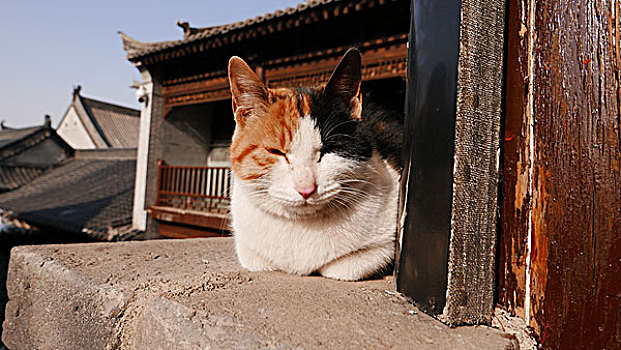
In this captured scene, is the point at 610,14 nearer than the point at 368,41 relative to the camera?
Yes

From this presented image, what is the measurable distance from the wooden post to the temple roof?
11.6 feet

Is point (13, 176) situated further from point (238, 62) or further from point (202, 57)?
point (238, 62)

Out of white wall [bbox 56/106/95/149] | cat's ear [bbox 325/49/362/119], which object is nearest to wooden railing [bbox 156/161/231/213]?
cat's ear [bbox 325/49/362/119]

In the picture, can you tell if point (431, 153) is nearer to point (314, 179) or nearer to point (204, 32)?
point (314, 179)

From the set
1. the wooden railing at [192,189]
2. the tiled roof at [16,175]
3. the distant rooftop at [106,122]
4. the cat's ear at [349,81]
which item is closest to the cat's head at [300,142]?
the cat's ear at [349,81]

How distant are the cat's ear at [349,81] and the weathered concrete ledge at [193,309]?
2.06 feet

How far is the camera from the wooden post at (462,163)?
0.86 metres

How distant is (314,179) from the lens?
105 centimetres

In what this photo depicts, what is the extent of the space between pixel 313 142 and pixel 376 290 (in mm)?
504

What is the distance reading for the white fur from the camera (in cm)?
109

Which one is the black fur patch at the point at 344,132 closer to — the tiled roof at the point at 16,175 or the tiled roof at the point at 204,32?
the tiled roof at the point at 204,32

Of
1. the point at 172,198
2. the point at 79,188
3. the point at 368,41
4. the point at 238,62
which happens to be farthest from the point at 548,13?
the point at 79,188

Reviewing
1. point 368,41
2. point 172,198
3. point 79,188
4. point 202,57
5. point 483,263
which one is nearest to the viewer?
point 483,263

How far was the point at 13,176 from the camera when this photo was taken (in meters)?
13.8
